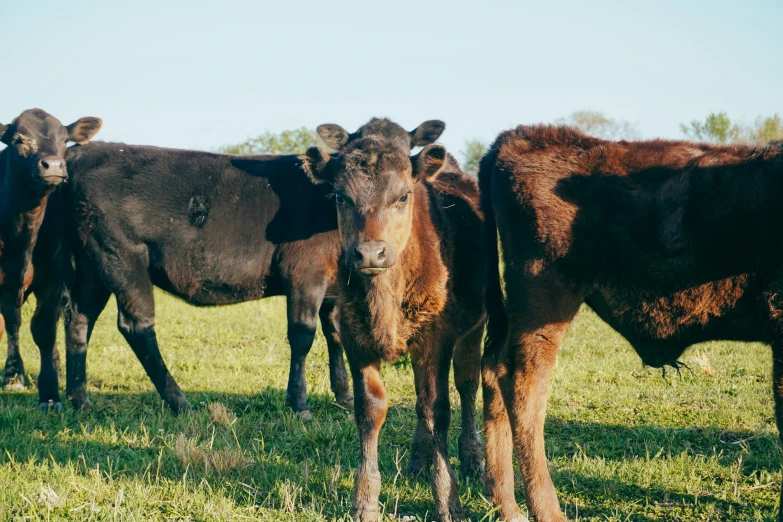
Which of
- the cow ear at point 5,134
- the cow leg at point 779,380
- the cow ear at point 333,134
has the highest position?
the cow ear at point 333,134

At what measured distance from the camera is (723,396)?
7.19m

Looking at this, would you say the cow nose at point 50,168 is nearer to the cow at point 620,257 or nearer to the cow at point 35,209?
the cow at point 35,209

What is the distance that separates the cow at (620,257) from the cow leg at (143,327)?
3864 millimetres

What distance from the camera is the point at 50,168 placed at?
23.7 ft

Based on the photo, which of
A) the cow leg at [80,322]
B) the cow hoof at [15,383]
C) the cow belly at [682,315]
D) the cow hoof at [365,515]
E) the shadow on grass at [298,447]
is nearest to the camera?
the cow belly at [682,315]

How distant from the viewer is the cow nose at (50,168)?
721cm

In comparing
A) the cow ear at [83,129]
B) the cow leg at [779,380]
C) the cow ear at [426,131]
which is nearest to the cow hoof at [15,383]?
the cow ear at [83,129]

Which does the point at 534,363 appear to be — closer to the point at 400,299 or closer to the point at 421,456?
the point at 400,299

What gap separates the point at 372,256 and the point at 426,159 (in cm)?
108

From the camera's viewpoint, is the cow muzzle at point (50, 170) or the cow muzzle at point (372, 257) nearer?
the cow muzzle at point (372, 257)

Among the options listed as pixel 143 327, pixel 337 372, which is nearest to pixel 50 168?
pixel 143 327

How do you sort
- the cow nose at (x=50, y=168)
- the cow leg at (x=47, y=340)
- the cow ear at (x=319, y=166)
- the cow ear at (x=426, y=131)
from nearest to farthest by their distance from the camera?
the cow ear at (x=319, y=166)
the cow ear at (x=426, y=131)
the cow nose at (x=50, y=168)
the cow leg at (x=47, y=340)

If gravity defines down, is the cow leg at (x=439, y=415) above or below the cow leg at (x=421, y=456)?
above

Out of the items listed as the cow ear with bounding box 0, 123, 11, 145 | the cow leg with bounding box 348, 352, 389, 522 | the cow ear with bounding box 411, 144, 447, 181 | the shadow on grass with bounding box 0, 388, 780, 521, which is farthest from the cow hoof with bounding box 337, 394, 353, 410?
the cow ear with bounding box 0, 123, 11, 145
